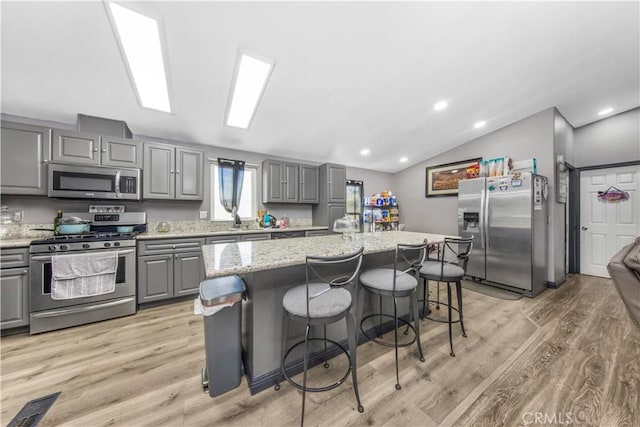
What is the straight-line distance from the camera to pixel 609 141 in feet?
12.5

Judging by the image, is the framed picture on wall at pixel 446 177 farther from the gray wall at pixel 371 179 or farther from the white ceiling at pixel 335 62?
the white ceiling at pixel 335 62

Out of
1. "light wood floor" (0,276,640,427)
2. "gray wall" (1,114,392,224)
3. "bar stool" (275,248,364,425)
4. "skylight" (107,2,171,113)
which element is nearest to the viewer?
"bar stool" (275,248,364,425)

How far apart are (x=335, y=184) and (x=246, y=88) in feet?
7.74

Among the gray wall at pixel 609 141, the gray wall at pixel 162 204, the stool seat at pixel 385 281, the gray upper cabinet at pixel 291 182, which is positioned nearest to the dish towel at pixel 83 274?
the gray wall at pixel 162 204

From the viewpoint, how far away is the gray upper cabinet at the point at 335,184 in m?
4.26

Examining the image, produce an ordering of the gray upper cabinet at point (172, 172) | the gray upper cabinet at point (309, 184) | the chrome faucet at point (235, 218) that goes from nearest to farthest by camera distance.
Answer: the gray upper cabinet at point (172, 172) < the chrome faucet at point (235, 218) < the gray upper cabinet at point (309, 184)

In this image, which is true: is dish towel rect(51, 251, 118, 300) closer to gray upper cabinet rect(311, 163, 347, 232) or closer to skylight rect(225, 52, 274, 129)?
skylight rect(225, 52, 274, 129)

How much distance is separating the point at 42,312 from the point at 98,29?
8.78 ft

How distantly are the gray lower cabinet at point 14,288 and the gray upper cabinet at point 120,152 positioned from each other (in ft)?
3.95

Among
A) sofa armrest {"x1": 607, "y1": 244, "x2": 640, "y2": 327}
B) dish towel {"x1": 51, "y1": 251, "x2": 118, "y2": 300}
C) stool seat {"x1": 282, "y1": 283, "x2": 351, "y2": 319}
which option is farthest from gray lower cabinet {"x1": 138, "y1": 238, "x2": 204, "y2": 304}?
sofa armrest {"x1": 607, "y1": 244, "x2": 640, "y2": 327}

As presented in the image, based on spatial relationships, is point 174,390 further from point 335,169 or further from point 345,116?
point 335,169

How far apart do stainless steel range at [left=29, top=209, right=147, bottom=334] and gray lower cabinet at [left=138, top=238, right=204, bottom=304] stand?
0.32 ft

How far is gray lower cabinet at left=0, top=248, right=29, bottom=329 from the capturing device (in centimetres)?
204

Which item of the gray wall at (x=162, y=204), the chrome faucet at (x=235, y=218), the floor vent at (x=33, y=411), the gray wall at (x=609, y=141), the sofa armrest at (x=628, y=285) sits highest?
the gray wall at (x=609, y=141)
